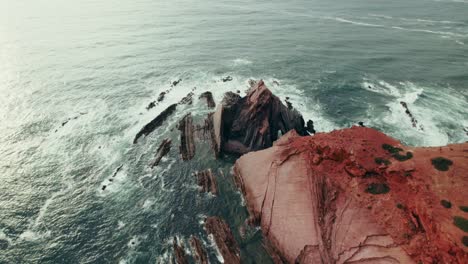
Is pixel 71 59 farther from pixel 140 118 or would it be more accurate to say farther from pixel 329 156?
pixel 329 156

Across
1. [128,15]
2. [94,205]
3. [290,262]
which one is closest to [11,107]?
[94,205]

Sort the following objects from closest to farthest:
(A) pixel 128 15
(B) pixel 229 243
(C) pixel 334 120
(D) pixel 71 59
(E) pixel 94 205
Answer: (B) pixel 229 243, (E) pixel 94 205, (C) pixel 334 120, (D) pixel 71 59, (A) pixel 128 15

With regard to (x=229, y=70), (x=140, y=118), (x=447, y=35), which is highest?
(x=447, y=35)

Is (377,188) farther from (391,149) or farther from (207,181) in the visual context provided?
(207,181)

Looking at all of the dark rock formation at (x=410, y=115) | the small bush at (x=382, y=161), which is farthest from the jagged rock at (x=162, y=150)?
the dark rock formation at (x=410, y=115)

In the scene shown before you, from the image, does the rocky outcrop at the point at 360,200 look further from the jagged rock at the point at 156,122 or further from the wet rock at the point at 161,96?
the wet rock at the point at 161,96

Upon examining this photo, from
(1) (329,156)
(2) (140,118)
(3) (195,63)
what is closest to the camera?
(1) (329,156)
